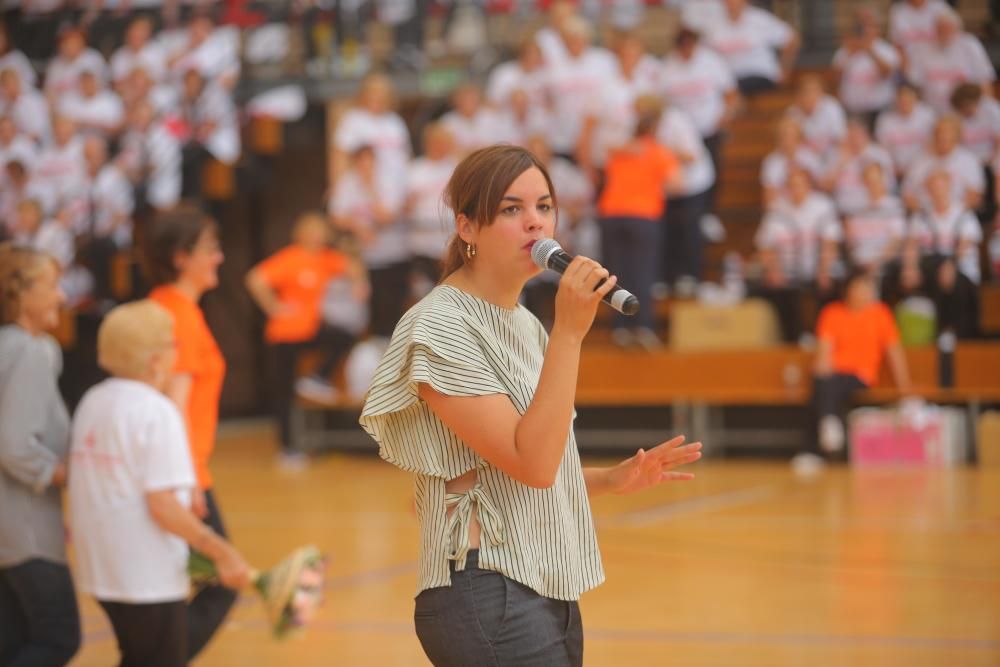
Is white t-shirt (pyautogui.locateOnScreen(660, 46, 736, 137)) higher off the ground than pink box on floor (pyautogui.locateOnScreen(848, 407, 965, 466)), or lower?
higher

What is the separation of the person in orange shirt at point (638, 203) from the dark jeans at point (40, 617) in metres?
7.00

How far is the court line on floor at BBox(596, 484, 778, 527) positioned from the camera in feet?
25.8

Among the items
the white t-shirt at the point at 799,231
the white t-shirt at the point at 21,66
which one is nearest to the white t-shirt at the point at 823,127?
the white t-shirt at the point at 799,231

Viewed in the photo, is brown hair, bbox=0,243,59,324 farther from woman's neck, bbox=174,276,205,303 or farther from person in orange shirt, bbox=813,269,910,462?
person in orange shirt, bbox=813,269,910,462

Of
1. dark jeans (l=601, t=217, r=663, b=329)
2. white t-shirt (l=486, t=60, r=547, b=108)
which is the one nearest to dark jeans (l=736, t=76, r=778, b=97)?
white t-shirt (l=486, t=60, r=547, b=108)

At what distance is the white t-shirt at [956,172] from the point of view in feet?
33.1

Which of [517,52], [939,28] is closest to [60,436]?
[939,28]

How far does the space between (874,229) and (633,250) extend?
201cm

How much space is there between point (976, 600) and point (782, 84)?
8.05 metres

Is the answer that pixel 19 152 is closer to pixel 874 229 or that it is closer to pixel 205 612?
pixel 874 229

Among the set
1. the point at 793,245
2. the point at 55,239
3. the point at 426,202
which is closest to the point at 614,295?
the point at 793,245

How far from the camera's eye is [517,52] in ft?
43.3

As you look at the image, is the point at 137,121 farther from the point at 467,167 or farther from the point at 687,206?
the point at 467,167

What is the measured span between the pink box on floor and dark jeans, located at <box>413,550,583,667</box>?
8.10 metres
